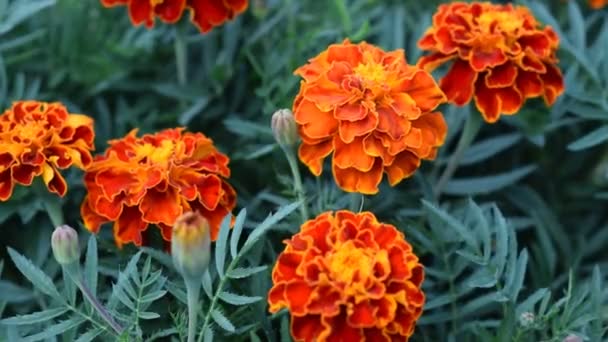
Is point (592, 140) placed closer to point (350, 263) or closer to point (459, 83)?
point (459, 83)

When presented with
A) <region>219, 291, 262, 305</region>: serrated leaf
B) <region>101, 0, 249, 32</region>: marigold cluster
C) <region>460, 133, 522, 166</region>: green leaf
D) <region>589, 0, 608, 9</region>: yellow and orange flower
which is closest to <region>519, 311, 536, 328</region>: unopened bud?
<region>219, 291, 262, 305</region>: serrated leaf

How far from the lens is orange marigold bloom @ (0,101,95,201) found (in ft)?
2.80

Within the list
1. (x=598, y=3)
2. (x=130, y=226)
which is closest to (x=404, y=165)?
(x=130, y=226)

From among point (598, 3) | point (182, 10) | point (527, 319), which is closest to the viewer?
point (527, 319)

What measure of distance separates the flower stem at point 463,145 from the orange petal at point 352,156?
0.23 metres

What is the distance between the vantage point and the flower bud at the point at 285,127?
2.74ft

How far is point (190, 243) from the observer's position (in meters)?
0.69

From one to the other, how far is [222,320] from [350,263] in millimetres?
128

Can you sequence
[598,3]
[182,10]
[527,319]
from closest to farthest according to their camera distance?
[527,319]
[182,10]
[598,3]

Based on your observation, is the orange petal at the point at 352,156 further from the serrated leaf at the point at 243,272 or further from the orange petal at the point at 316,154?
the serrated leaf at the point at 243,272

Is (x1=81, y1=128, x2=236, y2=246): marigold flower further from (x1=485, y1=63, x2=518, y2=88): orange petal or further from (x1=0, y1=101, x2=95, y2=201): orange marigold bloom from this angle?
(x1=485, y1=63, x2=518, y2=88): orange petal

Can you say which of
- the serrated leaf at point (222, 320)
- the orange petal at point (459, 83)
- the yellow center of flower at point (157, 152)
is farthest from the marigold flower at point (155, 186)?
the orange petal at point (459, 83)

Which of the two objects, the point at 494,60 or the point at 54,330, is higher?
the point at 494,60

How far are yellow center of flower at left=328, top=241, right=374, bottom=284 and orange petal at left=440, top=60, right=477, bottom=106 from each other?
0.91 ft
